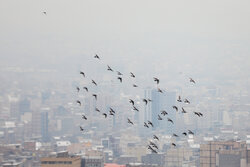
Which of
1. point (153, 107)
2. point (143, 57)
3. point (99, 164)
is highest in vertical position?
point (143, 57)

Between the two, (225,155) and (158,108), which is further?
(158,108)

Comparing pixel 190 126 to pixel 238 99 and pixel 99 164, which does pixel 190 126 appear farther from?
pixel 99 164

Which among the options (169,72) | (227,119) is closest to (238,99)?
(227,119)

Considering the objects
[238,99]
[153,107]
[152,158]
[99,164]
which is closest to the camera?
[99,164]

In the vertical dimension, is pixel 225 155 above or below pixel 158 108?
below

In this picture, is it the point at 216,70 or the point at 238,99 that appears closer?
the point at 238,99

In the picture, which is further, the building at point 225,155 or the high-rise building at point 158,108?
the high-rise building at point 158,108

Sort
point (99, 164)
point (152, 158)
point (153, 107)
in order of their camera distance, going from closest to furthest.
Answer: point (99, 164), point (152, 158), point (153, 107)

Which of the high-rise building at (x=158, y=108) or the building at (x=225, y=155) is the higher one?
the high-rise building at (x=158, y=108)
